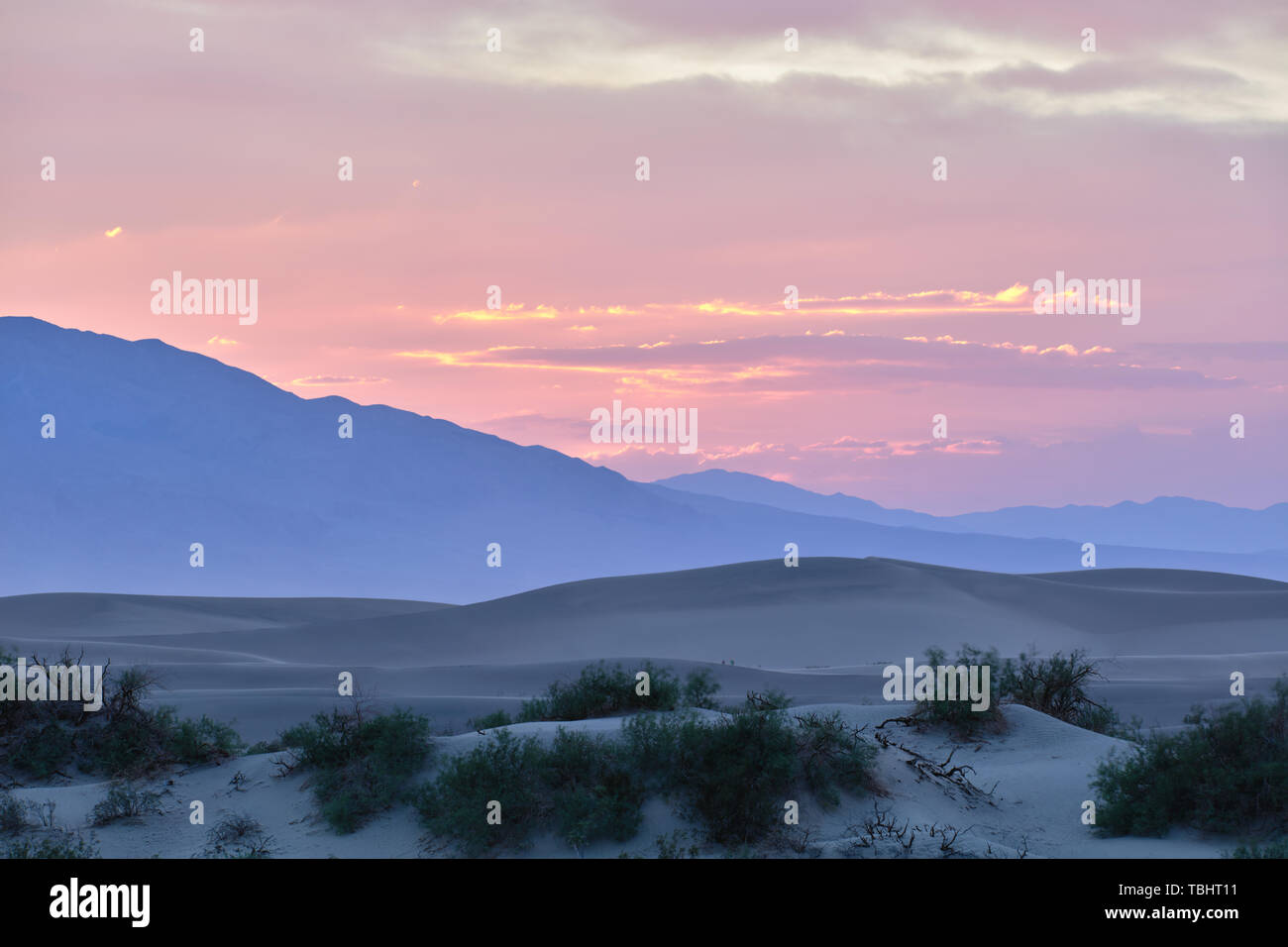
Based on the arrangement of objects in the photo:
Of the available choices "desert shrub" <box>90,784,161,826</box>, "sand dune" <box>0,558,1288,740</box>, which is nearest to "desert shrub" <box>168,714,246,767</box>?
"desert shrub" <box>90,784,161,826</box>

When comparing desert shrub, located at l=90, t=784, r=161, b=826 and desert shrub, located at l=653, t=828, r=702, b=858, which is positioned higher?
desert shrub, located at l=90, t=784, r=161, b=826

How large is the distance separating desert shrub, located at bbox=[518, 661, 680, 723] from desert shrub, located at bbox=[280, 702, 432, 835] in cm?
283

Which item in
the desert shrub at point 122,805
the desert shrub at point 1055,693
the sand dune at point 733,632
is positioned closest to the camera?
→ the desert shrub at point 122,805

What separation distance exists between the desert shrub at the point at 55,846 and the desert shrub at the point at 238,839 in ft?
3.62

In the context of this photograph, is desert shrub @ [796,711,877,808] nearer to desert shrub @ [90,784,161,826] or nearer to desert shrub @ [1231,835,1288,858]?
desert shrub @ [1231,835,1288,858]

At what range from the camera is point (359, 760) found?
A: 13.8 meters

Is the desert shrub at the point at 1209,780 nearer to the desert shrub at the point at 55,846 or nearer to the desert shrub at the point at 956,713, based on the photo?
the desert shrub at the point at 956,713

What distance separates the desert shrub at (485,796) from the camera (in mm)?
12328

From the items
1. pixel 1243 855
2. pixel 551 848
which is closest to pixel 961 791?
pixel 1243 855

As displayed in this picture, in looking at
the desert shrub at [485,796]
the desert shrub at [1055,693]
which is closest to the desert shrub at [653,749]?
the desert shrub at [485,796]

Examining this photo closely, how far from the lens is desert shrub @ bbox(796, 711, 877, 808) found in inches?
516
